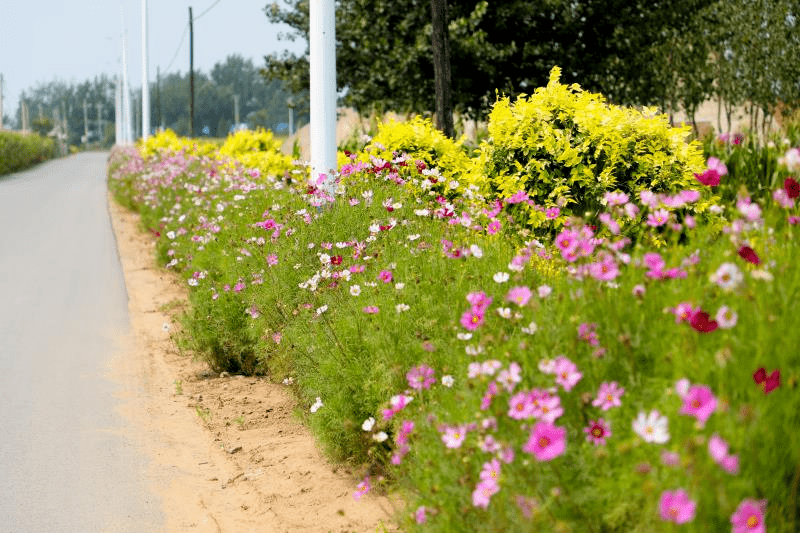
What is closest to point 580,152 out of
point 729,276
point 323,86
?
point 323,86

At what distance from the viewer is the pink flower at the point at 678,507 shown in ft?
6.88

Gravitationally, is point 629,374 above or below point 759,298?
below

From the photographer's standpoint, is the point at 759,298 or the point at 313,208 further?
the point at 313,208

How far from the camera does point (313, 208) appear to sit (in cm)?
698

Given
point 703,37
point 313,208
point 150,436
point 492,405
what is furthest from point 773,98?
point 492,405

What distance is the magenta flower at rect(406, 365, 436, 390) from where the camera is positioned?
367 cm

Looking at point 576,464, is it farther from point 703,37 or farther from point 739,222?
point 703,37

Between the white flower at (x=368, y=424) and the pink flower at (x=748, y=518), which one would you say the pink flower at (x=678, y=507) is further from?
the white flower at (x=368, y=424)

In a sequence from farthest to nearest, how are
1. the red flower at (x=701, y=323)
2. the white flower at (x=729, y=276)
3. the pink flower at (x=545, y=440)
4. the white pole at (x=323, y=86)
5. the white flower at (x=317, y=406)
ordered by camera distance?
the white pole at (x=323, y=86), the white flower at (x=317, y=406), the red flower at (x=701, y=323), the white flower at (x=729, y=276), the pink flower at (x=545, y=440)

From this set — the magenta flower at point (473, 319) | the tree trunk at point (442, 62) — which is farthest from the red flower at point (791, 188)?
the tree trunk at point (442, 62)

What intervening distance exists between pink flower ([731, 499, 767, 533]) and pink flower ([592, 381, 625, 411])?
0.67 metres

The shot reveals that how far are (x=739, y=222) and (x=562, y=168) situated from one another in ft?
14.5

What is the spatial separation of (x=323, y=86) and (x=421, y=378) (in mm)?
5572

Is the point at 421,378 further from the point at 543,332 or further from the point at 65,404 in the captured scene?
the point at 65,404
